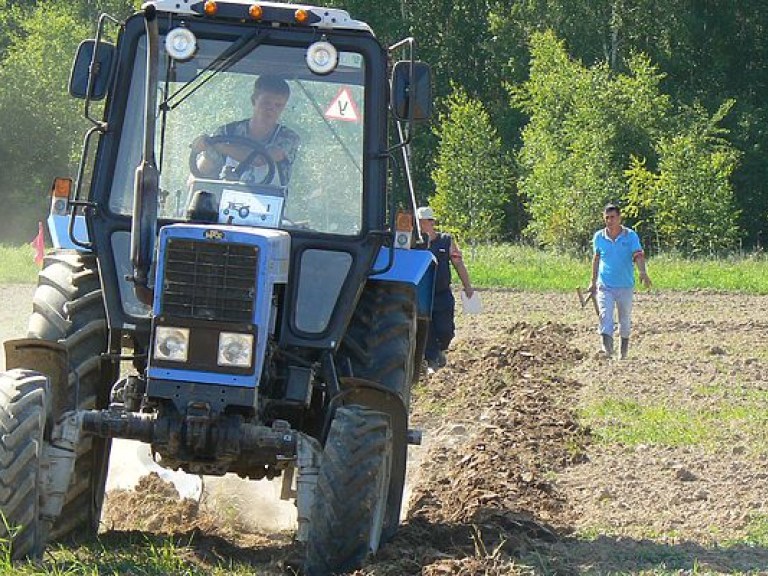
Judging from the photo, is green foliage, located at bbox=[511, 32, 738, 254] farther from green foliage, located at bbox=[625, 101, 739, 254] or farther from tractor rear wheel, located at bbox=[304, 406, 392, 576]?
tractor rear wheel, located at bbox=[304, 406, 392, 576]

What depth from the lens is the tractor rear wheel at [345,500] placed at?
692 centimetres

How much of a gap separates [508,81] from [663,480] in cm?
4526

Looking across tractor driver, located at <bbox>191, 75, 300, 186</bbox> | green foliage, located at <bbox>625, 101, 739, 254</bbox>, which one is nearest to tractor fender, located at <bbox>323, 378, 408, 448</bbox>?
tractor driver, located at <bbox>191, 75, 300, 186</bbox>

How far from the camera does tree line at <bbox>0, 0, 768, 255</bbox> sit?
139ft

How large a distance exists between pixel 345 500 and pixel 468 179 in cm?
3618

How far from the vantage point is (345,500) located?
693cm

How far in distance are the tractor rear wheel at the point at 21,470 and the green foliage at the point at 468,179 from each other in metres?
35.0

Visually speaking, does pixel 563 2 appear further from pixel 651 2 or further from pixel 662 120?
pixel 662 120

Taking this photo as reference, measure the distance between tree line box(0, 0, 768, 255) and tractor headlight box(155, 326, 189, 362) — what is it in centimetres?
3392

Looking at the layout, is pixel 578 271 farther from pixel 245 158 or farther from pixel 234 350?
pixel 234 350

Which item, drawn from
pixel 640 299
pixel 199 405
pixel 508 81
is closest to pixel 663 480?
pixel 199 405

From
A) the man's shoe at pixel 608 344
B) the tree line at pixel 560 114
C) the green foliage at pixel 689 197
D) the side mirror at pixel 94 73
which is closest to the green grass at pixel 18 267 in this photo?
the man's shoe at pixel 608 344

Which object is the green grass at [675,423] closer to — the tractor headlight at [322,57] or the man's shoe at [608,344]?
the man's shoe at [608,344]

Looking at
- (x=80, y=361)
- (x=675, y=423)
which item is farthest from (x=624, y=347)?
(x=80, y=361)
